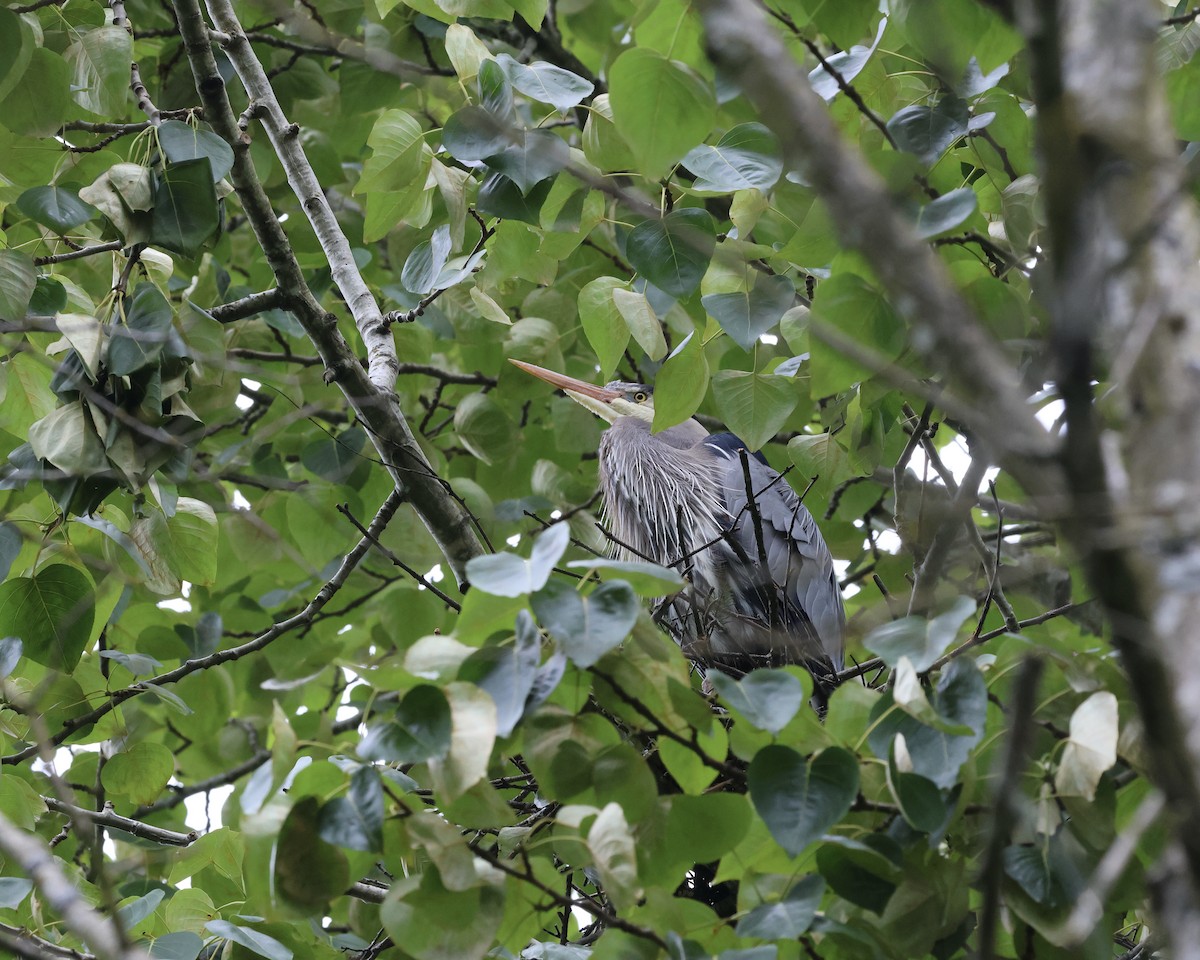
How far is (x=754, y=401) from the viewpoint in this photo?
2.17m

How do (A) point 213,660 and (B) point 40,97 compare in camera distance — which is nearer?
(B) point 40,97

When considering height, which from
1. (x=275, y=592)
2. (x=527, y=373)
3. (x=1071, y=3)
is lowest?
(x=275, y=592)

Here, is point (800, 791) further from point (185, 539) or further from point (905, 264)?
point (185, 539)

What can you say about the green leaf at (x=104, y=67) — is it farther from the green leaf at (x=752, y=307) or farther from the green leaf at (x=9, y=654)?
the green leaf at (x=752, y=307)

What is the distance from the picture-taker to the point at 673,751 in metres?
1.43

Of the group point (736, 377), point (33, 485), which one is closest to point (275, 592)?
point (33, 485)

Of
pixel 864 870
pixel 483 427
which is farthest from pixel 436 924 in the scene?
pixel 483 427

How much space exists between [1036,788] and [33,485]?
235 centimetres

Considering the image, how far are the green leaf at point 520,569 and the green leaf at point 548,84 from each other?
3.35ft

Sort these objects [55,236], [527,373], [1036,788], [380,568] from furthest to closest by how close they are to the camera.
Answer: [380,568] → [527,373] → [55,236] → [1036,788]

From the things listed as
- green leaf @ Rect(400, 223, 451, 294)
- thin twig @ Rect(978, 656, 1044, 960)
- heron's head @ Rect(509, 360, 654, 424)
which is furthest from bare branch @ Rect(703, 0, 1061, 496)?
heron's head @ Rect(509, 360, 654, 424)

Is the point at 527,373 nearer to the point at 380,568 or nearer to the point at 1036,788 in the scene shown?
the point at 380,568

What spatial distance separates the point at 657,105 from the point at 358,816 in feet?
3.59

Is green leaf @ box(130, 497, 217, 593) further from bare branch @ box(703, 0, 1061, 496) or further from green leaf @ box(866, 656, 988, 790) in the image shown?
bare branch @ box(703, 0, 1061, 496)
